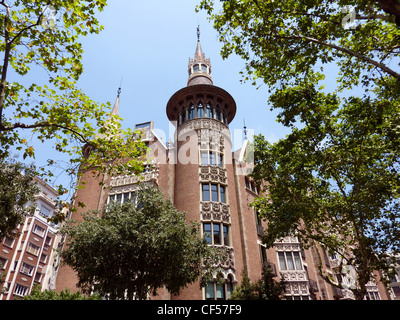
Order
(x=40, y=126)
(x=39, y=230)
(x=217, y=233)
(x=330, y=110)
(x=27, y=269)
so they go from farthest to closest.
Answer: (x=39, y=230)
(x=27, y=269)
(x=217, y=233)
(x=330, y=110)
(x=40, y=126)

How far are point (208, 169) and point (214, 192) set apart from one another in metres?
2.28

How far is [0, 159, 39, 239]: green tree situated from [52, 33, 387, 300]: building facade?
750 cm

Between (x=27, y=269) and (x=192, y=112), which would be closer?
(x=192, y=112)

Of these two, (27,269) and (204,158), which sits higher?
(204,158)


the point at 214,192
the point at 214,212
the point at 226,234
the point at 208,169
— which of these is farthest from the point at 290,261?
the point at 208,169

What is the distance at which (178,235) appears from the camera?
52.0 ft

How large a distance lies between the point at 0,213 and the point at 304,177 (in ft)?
53.1

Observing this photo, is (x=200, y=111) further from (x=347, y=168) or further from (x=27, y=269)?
(x=27, y=269)

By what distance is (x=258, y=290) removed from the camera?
21.5 metres

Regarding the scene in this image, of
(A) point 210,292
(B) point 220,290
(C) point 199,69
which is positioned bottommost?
(A) point 210,292

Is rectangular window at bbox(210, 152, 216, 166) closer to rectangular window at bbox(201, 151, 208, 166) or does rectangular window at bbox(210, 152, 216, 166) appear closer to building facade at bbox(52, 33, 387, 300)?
building facade at bbox(52, 33, 387, 300)

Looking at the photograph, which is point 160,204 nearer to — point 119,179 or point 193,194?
point 193,194

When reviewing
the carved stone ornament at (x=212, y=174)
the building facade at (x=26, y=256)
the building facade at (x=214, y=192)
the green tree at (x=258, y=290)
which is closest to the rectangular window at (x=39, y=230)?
the building facade at (x=26, y=256)

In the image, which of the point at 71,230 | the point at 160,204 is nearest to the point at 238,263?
the point at 160,204
